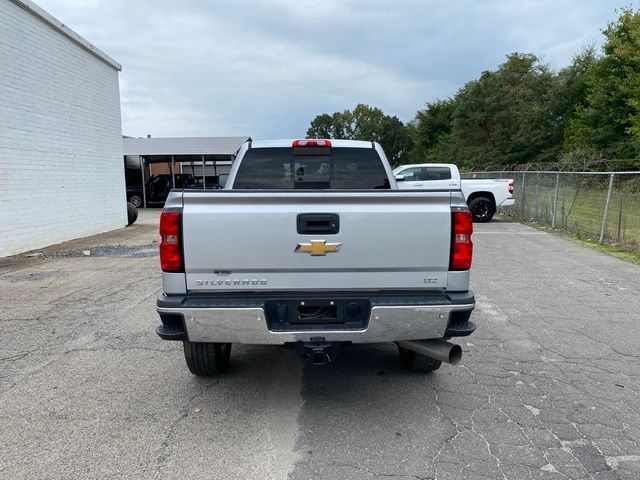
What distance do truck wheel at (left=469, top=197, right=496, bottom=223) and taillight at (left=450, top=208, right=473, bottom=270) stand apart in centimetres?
1379

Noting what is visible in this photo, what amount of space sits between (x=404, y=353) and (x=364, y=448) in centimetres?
130

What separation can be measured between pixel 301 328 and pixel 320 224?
702 millimetres

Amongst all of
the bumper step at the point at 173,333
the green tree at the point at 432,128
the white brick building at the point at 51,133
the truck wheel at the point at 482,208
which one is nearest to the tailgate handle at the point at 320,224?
the bumper step at the point at 173,333

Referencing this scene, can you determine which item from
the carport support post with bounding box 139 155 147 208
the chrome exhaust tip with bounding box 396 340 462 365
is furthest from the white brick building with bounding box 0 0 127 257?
the carport support post with bounding box 139 155 147 208

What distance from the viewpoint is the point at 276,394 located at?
3.65 m

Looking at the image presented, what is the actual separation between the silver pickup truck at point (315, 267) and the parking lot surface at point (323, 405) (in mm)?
603

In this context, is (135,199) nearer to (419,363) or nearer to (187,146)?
(187,146)

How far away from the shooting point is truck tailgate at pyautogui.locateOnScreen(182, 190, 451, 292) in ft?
9.69

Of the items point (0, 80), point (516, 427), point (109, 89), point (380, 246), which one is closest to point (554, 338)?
point (516, 427)

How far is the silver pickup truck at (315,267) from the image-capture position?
9.69 feet

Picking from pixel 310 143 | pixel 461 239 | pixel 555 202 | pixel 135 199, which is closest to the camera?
pixel 461 239

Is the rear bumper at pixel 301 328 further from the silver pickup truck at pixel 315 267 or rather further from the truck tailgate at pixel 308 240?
the truck tailgate at pixel 308 240

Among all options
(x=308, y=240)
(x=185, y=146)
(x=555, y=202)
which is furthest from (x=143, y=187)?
(x=308, y=240)

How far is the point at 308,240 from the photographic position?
2.99 m
